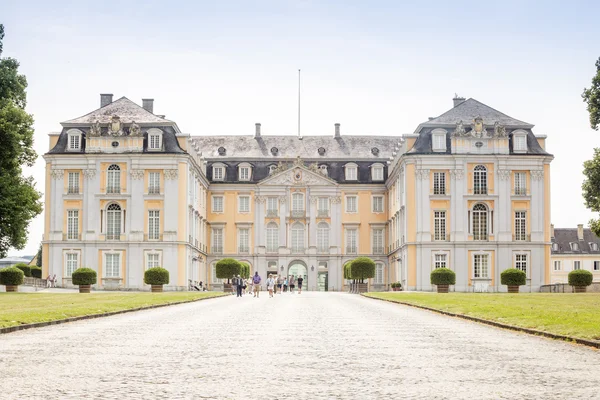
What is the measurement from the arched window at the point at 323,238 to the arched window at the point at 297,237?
5.01ft

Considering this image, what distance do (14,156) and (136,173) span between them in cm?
2089

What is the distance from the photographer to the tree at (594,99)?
148 feet

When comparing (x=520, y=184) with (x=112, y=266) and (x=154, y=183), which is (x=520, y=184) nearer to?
(x=154, y=183)

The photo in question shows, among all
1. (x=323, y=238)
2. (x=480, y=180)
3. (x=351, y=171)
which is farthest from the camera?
(x=351, y=171)

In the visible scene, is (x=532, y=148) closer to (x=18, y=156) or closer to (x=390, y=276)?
(x=390, y=276)

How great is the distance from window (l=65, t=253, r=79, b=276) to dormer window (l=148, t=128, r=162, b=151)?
9.83 metres

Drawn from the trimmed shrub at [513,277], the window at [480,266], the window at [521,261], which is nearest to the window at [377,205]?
the window at [480,266]

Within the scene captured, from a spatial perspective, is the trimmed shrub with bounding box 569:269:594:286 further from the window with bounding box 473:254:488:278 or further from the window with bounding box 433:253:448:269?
the window with bounding box 433:253:448:269

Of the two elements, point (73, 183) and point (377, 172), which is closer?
point (73, 183)

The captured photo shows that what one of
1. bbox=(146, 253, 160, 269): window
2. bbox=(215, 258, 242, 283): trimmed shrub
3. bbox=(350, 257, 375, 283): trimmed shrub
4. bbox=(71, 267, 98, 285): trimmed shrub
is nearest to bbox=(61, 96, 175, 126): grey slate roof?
bbox=(146, 253, 160, 269): window

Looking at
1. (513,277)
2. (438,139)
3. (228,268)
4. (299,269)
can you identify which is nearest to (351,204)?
(299,269)

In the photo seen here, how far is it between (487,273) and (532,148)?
33.0 feet

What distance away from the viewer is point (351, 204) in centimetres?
8531

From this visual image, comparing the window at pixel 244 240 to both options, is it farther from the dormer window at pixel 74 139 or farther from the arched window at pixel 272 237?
the dormer window at pixel 74 139
